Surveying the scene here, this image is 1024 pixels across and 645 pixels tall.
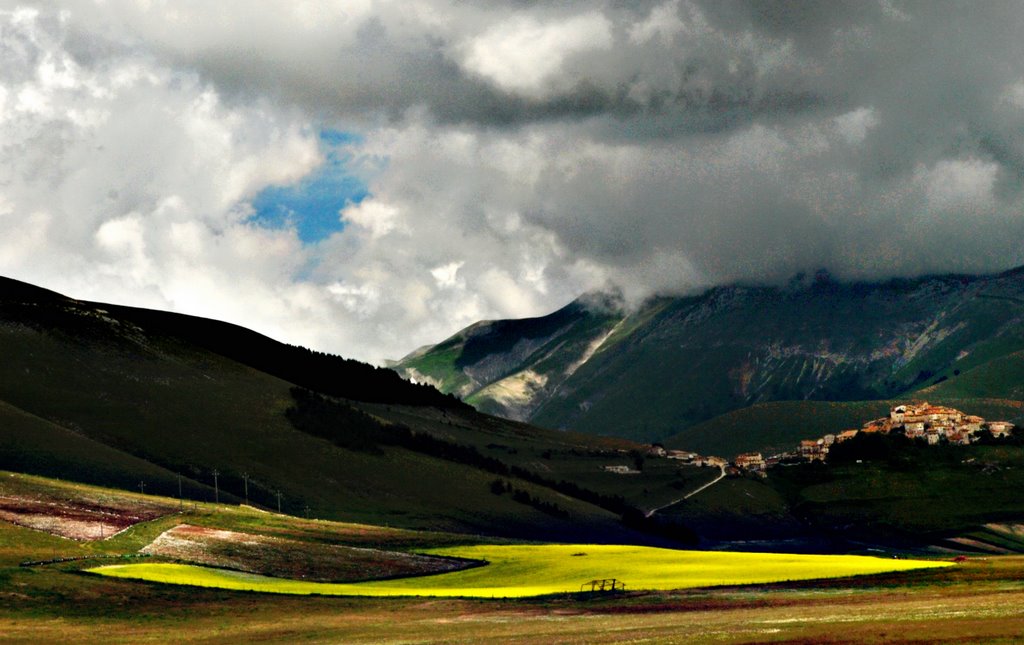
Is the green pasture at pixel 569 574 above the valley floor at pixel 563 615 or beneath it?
above

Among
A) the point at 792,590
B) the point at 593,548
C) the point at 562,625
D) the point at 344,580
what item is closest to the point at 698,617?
Answer: the point at 562,625

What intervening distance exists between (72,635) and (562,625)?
3738 cm

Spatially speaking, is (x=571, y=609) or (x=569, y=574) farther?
(x=569, y=574)

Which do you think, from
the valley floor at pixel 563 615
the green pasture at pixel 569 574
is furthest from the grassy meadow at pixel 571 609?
the green pasture at pixel 569 574

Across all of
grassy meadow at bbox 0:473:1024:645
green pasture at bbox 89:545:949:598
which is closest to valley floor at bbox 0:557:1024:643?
grassy meadow at bbox 0:473:1024:645

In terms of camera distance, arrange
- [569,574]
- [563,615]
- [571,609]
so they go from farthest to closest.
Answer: [569,574]
[571,609]
[563,615]

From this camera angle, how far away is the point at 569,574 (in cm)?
15675

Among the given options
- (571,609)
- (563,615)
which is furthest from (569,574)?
(563,615)

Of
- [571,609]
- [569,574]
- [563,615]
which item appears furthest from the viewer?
[569,574]

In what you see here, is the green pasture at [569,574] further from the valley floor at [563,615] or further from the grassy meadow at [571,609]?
the valley floor at [563,615]

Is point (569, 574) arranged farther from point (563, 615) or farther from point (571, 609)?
point (563, 615)

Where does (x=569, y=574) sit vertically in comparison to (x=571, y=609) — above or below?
above

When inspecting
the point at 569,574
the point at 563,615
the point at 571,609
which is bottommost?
the point at 563,615

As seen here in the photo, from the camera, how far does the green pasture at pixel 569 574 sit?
135625 millimetres
